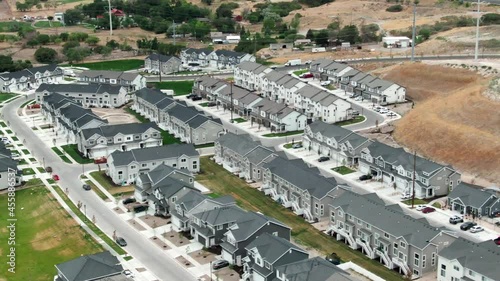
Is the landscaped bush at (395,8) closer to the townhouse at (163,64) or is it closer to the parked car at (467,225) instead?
the townhouse at (163,64)

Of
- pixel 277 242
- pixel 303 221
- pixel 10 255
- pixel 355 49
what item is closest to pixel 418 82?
pixel 355 49

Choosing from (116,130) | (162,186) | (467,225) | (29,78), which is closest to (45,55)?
(29,78)

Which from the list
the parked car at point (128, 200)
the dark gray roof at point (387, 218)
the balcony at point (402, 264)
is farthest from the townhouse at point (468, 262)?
the parked car at point (128, 200)

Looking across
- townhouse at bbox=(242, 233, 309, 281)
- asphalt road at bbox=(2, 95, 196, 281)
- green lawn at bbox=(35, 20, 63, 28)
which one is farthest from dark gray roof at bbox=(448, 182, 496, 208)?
green lawn at bbox=(35, 20, 63, 28)

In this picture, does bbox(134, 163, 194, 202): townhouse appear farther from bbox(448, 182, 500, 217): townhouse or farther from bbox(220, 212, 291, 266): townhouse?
bbox(448, 182, 500, 217): townhouse

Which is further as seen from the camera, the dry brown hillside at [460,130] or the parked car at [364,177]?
the dry brown hillside at [460,130]

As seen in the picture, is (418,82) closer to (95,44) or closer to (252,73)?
(252,73)

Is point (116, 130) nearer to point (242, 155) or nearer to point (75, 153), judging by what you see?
point (75, 153)
